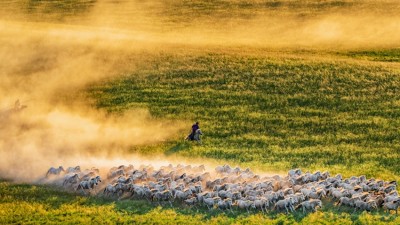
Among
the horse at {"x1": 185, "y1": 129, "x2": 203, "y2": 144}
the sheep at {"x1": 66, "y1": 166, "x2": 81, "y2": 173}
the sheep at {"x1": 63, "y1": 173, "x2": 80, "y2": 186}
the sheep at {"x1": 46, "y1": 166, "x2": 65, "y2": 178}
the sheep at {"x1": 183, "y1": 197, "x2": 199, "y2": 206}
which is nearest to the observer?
the sheep at {"x1": 183, "y1": 197, "x2": 199, "y2": 206}

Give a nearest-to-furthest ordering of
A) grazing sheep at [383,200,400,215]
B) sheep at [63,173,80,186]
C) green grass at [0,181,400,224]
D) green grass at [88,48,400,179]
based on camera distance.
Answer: green grass at [0,181,400,224]
grazing sheep at [383,200,400,215]
sheep at [63,173,80,186]
green grass at [88,48,400,179]

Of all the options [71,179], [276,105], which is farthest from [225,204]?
[276,105]

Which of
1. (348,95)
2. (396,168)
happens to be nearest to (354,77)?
(348,95)

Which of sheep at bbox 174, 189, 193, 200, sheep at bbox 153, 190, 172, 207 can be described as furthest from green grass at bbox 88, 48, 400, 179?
sheep at bbox 153, 190, 172, 207

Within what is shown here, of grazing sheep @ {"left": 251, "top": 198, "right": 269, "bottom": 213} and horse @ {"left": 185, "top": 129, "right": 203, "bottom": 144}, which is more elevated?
grazing sheep @ {"left": 251, "top": 198, "right": 269, "bottom": 213}

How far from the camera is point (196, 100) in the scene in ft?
196

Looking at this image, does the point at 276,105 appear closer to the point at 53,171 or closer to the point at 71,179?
the point at 53,171

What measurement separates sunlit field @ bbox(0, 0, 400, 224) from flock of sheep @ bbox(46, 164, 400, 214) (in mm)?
709

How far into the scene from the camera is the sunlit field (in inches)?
1457

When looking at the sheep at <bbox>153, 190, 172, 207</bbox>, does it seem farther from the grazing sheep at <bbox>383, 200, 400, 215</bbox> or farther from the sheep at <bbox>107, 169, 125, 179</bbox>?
the grazing sheep at <bbox>383, 200, 400, 215</bbox>

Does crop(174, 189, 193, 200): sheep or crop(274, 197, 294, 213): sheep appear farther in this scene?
crop(174, 189, 193, 200): sheep

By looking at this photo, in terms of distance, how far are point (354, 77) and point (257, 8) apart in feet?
140

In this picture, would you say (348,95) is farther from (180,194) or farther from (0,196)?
(0,196)

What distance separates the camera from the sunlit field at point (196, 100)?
121ft
